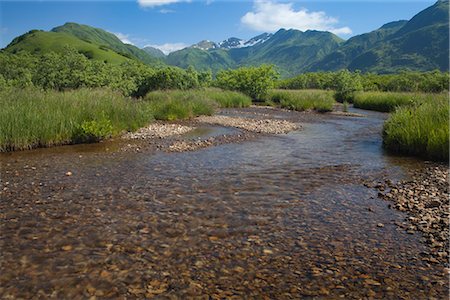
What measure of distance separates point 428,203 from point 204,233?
17.4 feet

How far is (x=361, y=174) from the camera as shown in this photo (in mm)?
11391

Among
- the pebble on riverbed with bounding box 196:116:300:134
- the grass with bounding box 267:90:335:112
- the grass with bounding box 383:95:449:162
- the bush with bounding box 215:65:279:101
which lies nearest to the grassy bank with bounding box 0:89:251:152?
the pebble on riverbed with bounding box 196:116:300:134

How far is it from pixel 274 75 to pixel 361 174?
137 ft

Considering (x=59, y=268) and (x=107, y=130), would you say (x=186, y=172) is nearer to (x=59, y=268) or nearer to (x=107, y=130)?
(x=59, y=268)

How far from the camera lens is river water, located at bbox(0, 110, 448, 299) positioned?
16.3ft

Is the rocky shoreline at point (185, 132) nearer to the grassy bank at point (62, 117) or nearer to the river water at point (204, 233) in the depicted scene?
the grassy bank at point (62, 117)

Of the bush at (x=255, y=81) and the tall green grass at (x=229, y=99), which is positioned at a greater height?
the bush at (x=255, y=81)

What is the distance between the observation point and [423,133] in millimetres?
14000

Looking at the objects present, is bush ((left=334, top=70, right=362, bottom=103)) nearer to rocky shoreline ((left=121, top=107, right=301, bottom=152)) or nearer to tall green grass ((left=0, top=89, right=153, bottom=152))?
rocky shoreline ((left=121, top=107, right=301, bottom=152))

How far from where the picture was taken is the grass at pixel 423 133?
13.0 meters

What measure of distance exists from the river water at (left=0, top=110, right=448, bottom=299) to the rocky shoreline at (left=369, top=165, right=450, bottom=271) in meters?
0.25

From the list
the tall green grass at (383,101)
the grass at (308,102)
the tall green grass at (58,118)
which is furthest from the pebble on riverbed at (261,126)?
the tall green grass at (383,101)

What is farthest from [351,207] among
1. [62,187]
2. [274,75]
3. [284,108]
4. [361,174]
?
[274,75]

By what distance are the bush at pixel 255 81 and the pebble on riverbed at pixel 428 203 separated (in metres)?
41.1
